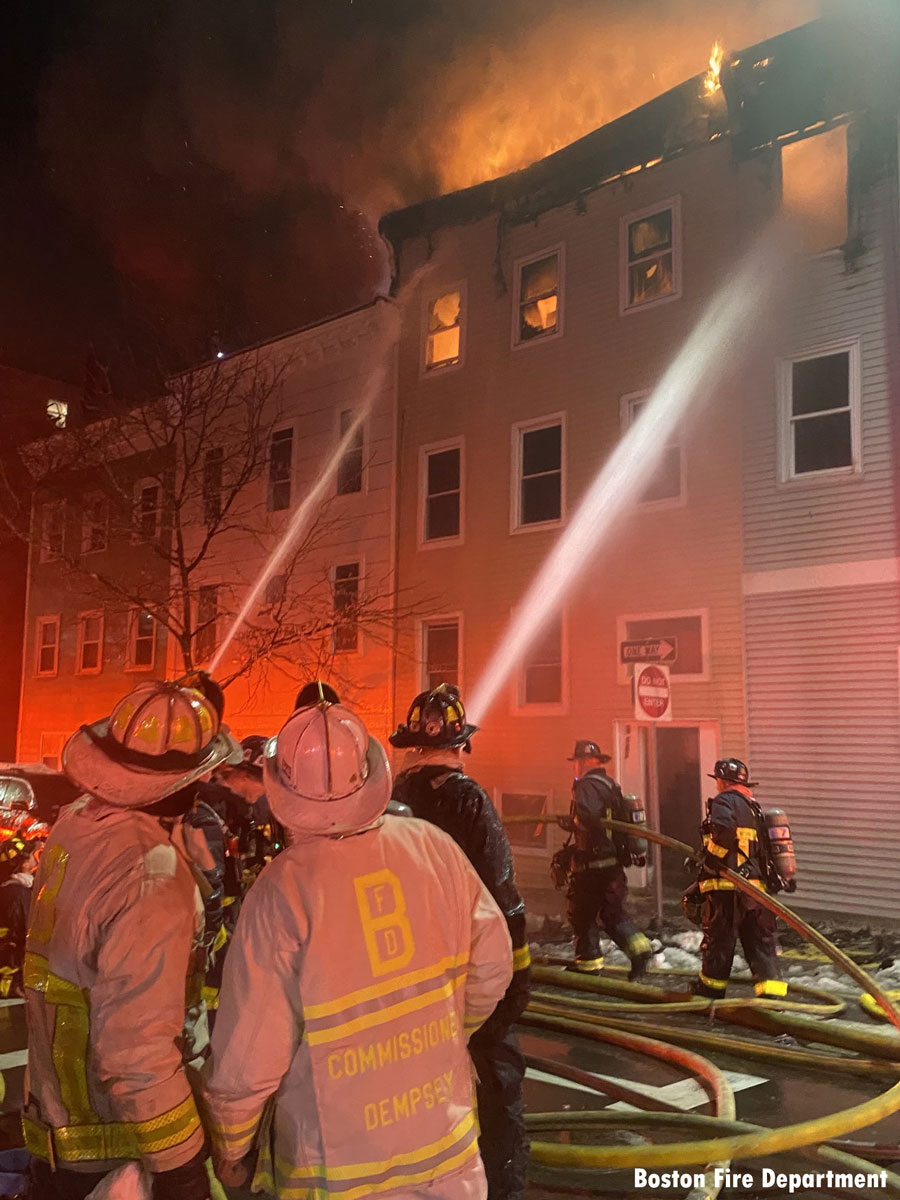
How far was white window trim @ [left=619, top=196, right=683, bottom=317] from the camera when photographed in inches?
546

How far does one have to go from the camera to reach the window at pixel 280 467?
19219 mm

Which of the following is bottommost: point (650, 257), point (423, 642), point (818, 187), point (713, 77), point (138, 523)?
point (423, 642)

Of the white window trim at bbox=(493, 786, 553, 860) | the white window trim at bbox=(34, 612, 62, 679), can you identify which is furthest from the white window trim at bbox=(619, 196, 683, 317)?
the white window trim at bbox=(34, 612, 62, 679)

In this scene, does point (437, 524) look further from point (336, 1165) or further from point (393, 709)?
point (336, 1165)

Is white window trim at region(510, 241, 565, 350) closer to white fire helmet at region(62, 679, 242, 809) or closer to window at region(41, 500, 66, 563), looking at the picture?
window at region(41, 500, 66, 563)

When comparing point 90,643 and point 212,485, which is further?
point 90,643

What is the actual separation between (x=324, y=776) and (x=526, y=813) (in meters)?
12.7

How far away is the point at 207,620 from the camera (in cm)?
1931

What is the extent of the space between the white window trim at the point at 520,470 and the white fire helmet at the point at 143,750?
40.6ft

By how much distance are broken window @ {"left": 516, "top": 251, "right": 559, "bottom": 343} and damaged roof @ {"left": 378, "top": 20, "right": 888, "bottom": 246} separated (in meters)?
0.86

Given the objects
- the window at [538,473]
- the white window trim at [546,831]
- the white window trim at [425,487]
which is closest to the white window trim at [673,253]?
the window at [538,473]

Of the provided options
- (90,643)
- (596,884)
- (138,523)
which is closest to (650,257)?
(138,523)

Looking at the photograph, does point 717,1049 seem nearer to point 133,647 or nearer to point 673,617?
point 673,617

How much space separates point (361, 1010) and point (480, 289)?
618 inches
